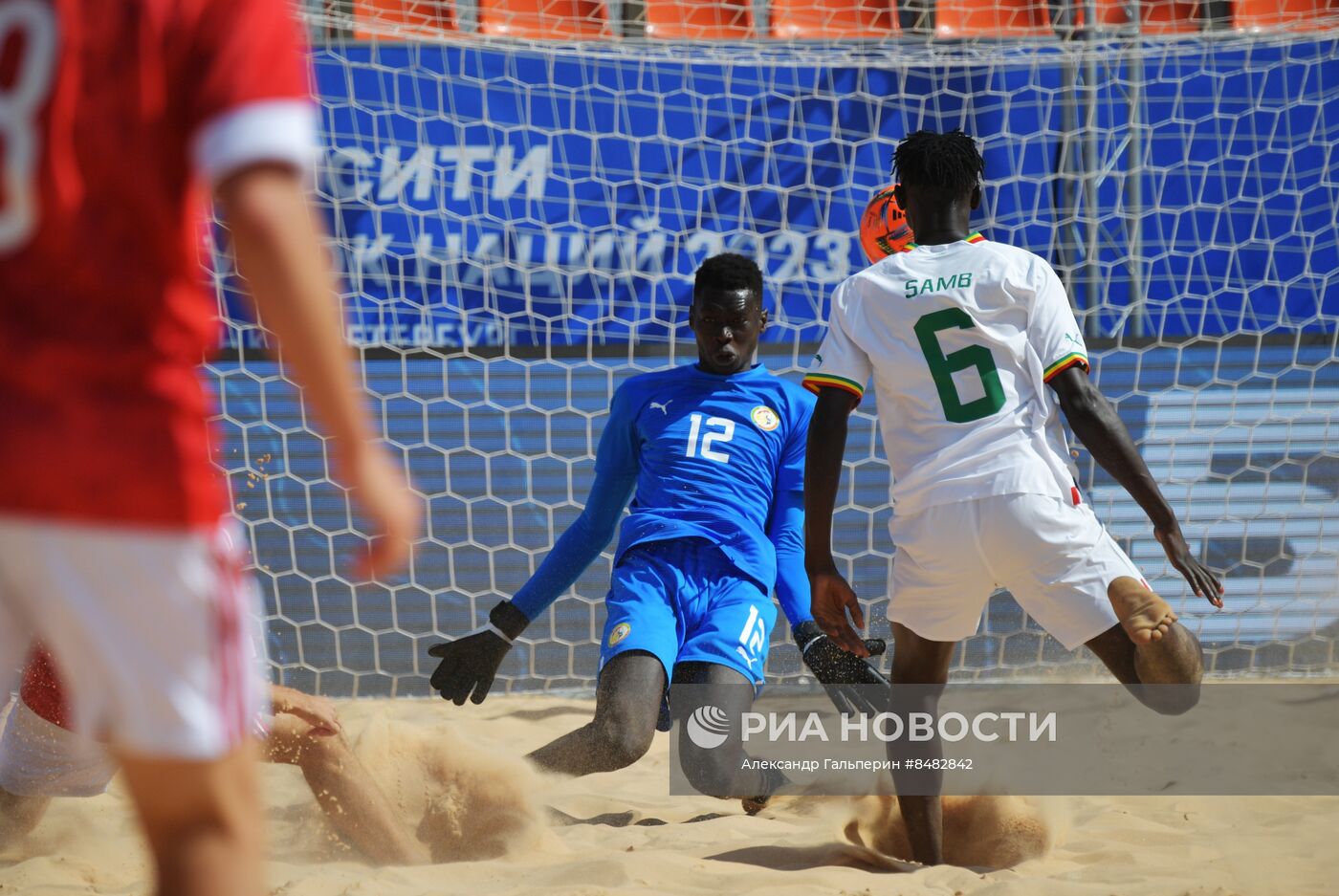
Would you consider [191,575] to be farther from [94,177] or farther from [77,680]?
[94,177]

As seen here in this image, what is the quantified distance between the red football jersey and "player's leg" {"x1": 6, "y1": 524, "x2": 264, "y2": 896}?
4cm

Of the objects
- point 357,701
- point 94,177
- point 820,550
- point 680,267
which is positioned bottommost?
point 357,701

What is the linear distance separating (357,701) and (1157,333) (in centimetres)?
413

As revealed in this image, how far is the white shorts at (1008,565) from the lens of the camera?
281cm

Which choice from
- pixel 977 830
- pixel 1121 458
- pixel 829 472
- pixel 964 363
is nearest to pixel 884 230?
pixel 964 363

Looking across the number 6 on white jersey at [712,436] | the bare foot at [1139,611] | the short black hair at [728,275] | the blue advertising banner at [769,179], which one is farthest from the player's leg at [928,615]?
the blue advertising banner at [769,179]

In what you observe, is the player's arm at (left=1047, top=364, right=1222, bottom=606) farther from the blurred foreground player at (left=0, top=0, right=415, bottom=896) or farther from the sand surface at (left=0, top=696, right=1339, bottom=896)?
the blurred foreground player at (left=0, top=0, right=415, bottom=896)

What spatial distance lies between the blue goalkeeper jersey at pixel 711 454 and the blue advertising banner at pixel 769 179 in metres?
1.96

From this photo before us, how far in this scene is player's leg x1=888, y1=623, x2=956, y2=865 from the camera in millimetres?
3049

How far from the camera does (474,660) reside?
12.5ft

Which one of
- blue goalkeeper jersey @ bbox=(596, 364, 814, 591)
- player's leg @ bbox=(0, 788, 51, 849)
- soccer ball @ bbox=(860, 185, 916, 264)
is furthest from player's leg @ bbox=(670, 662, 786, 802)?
player's leg @ bbox=(0, 788, 51, 849)

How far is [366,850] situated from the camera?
320cm

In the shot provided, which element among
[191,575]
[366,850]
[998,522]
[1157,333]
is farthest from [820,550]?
[1157,333]

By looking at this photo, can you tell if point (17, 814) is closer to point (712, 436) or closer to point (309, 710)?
point (309, 710)
